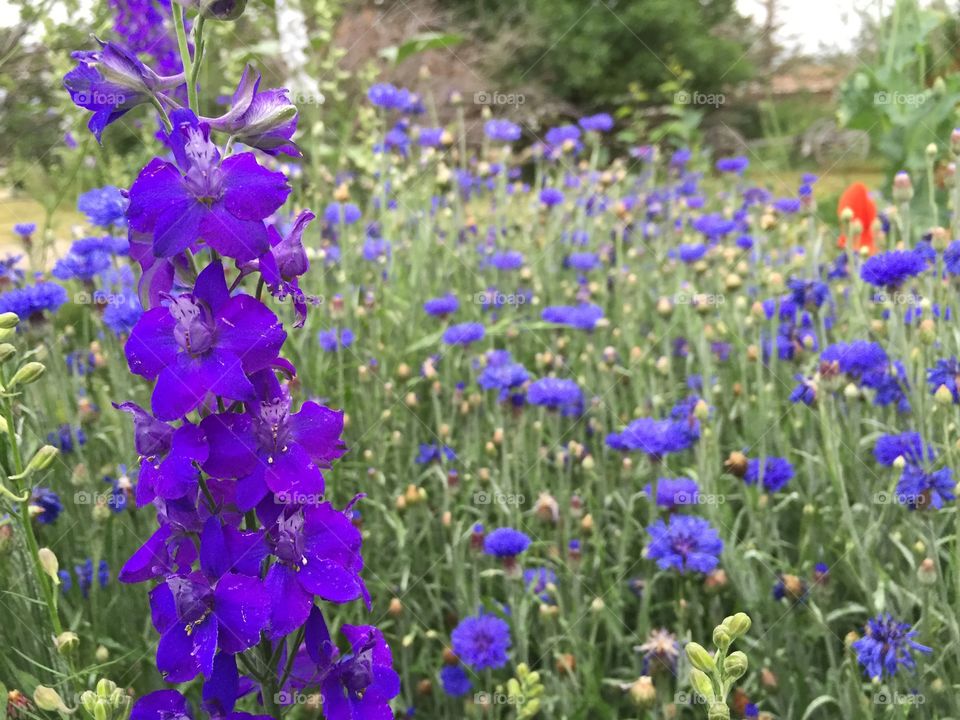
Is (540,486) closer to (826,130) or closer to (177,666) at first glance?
(177,666)

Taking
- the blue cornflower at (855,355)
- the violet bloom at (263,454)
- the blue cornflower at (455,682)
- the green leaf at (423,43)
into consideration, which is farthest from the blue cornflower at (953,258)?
the green leaf at (423,43)

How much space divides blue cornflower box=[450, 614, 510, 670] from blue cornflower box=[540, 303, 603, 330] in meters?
1.06

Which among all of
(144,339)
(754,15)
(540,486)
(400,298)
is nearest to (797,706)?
(540,486)

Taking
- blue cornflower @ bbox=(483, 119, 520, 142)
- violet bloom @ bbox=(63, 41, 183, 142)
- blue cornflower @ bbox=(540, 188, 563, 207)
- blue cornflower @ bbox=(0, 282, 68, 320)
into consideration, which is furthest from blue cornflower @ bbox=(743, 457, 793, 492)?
blue cornflower @ bbox=(483, 119, 520, 142)

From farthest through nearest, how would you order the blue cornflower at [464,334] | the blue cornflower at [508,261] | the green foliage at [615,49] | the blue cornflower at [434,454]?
the green foliage at [615,49], the blue cornflower at [508,261], the blue cornflower at [464,334], the blue cornflower at [434,454]

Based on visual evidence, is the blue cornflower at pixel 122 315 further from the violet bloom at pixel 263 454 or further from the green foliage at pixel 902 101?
the green foliage at pixel 902 101

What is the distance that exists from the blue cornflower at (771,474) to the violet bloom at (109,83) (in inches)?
57.1

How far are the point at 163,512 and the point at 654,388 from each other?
→ 1.76 meters

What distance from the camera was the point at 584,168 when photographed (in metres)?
4.73

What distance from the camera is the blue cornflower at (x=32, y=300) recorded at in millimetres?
1946

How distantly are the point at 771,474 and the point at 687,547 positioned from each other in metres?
0.37

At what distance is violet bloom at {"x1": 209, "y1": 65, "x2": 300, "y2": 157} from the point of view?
890 mm

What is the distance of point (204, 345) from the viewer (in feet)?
2.71

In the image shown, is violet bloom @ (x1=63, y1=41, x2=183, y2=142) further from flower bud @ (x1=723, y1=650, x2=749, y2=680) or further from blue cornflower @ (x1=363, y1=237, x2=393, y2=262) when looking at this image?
blue cornflower @ (x1=363, y1=237, x2=393, y2=262)
